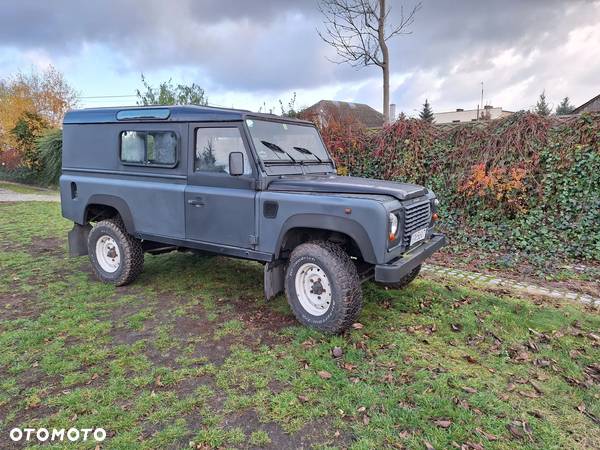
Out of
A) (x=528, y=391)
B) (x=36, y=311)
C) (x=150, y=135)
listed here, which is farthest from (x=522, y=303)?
(x=36, y=311)

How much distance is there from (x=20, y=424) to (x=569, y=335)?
4510 millimetres

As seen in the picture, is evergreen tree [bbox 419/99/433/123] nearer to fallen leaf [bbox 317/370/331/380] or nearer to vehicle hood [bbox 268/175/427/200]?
vehicle hood [bbox 268/175/427/200]

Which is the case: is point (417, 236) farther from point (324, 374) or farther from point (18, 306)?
point (18, 306)

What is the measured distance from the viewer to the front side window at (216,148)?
409 cm

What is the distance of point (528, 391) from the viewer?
2961mm

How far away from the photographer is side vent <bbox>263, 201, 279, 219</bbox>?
151 inches

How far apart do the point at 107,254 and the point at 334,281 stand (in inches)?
132

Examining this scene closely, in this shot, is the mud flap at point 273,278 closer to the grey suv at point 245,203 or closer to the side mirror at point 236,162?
the grey suv at point 245,203

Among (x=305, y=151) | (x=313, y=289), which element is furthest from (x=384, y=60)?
(x=313, y=289)

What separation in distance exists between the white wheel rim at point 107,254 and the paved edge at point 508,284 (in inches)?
166

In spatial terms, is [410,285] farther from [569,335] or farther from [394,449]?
[394,449]

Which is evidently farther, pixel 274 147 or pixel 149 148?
pixel 149 148

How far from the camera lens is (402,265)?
3.43 meters

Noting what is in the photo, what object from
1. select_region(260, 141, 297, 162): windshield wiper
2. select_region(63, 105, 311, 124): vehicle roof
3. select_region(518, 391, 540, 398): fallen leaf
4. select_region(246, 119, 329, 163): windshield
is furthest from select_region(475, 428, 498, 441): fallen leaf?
select_region(63, 105, 311, 124): vehicle roof
